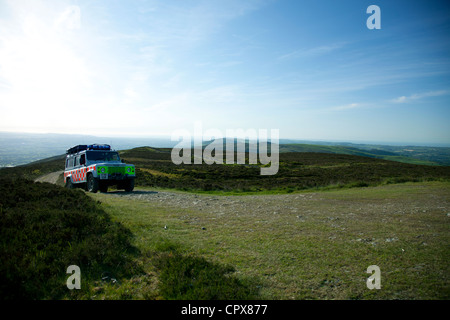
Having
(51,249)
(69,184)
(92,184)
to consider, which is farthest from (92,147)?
(51,249)

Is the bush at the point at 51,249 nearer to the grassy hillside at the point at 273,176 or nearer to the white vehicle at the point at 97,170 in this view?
the white vehicle at the point at 97,170

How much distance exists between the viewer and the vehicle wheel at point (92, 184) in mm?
15250

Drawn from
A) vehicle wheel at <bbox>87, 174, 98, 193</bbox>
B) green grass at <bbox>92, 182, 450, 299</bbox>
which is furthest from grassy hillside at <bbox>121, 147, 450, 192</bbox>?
green grass at <bbox>92, 182, 450, 299</bbox>

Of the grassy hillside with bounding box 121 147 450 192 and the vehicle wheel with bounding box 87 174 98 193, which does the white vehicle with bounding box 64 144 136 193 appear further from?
the grassy hillside with bounding box 121 147 450 192

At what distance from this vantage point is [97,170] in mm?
15141

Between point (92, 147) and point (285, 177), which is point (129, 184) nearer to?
point (92, 147)

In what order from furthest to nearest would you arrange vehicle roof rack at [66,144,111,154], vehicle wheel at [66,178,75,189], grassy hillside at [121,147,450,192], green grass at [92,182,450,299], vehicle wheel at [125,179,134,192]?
grassy hillside at [121,147,450,192]
vehicle wheel at [66,178,75,189]
vehicle roof rack at [66,144,111,154]
vehicle wheel at [125,179,134,192]
green grass at [92,182,450,299]

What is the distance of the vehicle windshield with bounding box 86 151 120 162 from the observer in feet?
54.7

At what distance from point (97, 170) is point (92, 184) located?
119cm

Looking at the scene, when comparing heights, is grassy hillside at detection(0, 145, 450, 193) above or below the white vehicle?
below

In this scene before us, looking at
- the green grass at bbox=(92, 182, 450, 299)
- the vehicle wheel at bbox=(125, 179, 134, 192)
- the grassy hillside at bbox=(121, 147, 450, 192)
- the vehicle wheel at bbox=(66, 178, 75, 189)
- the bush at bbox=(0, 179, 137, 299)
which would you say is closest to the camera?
the bush at bbox=(0, 179, 137, 299)

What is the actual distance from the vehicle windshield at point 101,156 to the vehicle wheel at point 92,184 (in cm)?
146

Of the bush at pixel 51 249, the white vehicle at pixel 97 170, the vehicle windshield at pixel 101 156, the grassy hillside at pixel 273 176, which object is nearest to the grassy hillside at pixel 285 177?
the grassy hillside at pixel 273 176
